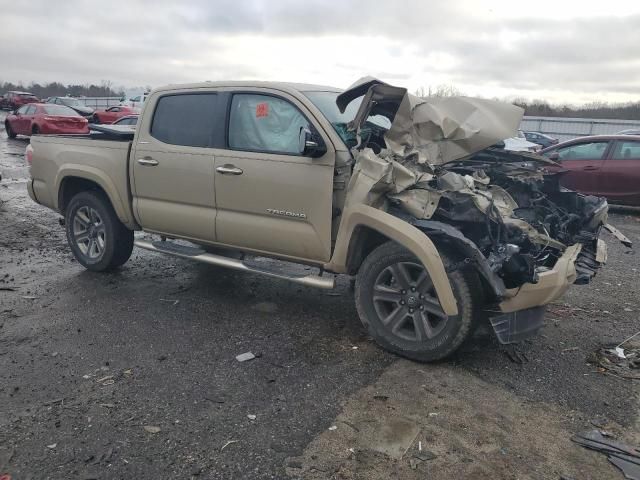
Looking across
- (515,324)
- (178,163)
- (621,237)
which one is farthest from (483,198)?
(178,163)

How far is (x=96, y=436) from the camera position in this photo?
3.07 meters

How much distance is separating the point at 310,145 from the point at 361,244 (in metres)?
0.87

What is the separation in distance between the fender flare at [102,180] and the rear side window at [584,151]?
28.8 feet

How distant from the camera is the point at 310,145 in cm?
418

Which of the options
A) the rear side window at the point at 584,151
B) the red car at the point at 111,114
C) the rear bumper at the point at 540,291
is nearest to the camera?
the rear bumper at the point at 540,291

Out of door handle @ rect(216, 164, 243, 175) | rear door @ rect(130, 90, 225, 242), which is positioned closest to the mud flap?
door handle @ rect(216, 164, 243, 175)

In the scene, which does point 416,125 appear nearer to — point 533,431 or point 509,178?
point 509,178

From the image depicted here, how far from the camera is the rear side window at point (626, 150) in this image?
10.2 metres

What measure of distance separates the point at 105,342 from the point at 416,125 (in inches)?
120

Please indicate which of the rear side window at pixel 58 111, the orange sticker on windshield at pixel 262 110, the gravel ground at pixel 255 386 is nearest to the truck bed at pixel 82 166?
the gravel ground at pixel 255 386

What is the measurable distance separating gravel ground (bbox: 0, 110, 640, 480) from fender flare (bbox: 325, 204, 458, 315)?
613 mm

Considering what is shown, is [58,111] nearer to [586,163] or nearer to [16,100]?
[586,163]

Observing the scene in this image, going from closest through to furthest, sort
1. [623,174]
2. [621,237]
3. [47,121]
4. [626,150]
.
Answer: [621,237], [623,174], [626,150], [47,121]

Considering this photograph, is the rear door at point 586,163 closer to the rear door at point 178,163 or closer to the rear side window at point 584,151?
the rear side window at point 584,151
